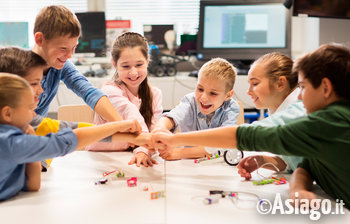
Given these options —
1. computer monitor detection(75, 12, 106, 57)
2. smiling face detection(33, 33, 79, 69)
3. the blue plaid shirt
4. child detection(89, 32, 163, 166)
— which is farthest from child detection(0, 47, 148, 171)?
computer monitor detection(75, 12, 106, 57)

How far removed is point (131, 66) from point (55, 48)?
48 centimetres

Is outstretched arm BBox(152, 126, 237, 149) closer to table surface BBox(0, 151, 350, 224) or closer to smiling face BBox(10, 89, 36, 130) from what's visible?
table surface BBox(0, 151, 350, 224)

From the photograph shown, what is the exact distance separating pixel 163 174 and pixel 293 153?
1.68 ft

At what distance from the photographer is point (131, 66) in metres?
1.96

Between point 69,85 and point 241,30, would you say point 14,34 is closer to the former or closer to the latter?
point 241,30

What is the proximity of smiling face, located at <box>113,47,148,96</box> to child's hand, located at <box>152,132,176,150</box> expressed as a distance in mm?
538

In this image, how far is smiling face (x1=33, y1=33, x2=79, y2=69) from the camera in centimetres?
157

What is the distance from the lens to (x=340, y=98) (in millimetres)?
1082

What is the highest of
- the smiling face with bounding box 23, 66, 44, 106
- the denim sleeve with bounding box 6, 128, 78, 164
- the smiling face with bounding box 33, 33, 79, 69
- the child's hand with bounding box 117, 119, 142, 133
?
the smiling face with bounding box 33, 33, 79, 69

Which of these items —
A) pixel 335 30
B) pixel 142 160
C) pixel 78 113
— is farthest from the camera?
pixel 335 30

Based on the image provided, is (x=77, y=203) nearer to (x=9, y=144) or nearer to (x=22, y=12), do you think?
(x=9, y=144)

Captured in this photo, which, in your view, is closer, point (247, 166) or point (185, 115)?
point (247, 166)

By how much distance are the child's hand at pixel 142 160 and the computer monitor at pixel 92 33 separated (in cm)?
253

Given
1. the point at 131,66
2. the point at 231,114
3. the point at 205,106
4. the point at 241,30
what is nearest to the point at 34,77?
the point at 131,66
